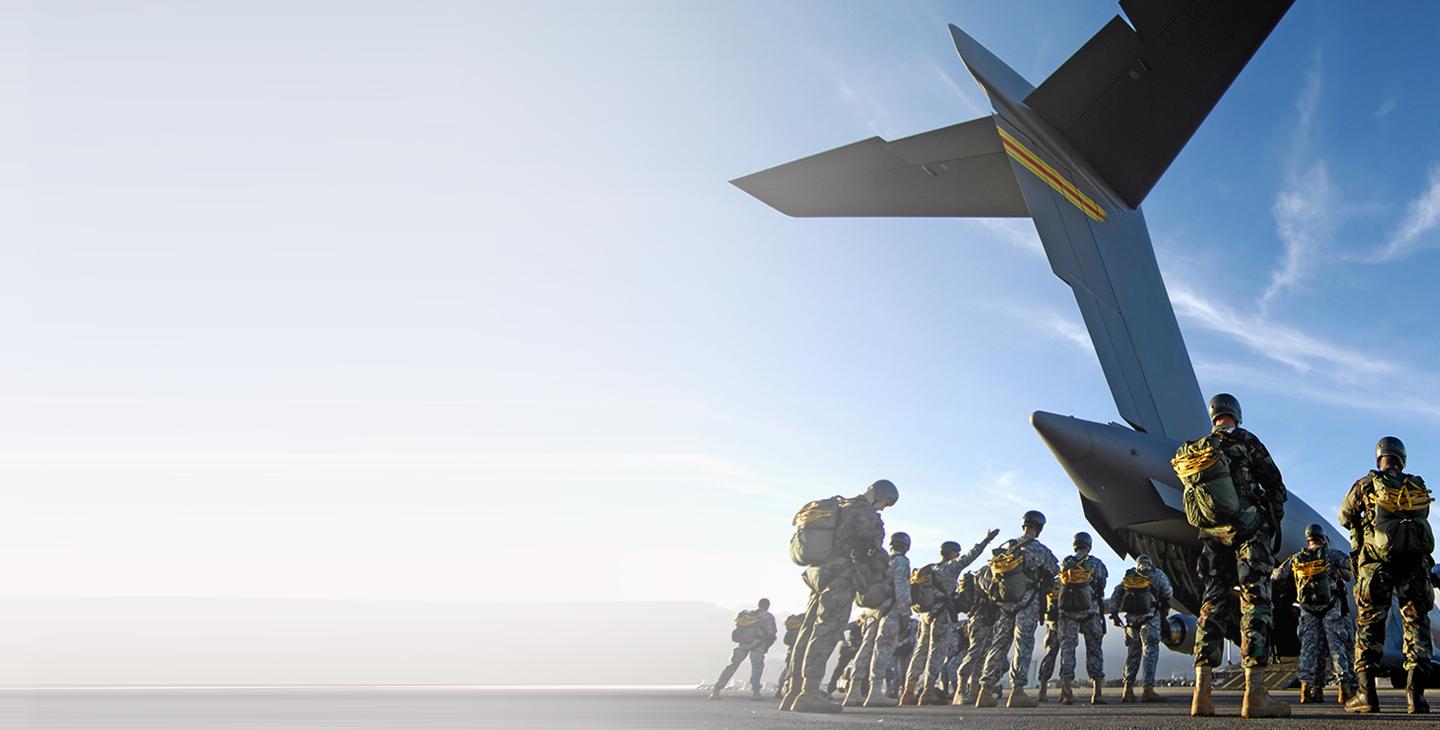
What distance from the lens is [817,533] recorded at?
627cm

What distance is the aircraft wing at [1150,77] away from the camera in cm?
703

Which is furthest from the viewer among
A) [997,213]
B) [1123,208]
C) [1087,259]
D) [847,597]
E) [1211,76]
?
[997,213]

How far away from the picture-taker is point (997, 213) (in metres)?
9.92

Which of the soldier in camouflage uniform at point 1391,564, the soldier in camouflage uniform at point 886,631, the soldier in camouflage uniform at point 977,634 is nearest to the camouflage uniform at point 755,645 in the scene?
the soldier in camouflage uniform at point 886,631

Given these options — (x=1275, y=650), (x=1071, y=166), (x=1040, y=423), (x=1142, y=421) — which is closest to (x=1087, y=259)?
(x=1071, y=166)

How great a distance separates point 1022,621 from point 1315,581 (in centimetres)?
231

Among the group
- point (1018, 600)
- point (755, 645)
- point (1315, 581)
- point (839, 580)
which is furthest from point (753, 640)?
point (1315, 581)

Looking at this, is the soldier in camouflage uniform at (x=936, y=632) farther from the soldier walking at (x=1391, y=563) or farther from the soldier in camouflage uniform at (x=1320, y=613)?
the soldier walking at (x=1391, y=563)

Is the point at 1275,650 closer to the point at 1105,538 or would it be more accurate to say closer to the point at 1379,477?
the point at 1105,538

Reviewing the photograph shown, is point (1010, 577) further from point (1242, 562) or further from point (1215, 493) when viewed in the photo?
point (1215, 493)

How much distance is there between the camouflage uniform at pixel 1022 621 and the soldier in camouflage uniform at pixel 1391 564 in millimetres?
2662

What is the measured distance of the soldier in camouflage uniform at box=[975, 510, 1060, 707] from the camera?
298 inches

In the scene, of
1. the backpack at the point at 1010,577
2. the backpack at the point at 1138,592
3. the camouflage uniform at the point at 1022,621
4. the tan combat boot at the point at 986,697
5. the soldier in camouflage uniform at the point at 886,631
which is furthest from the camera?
the backpack at the point at 1138,592

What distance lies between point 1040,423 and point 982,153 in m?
3.76
